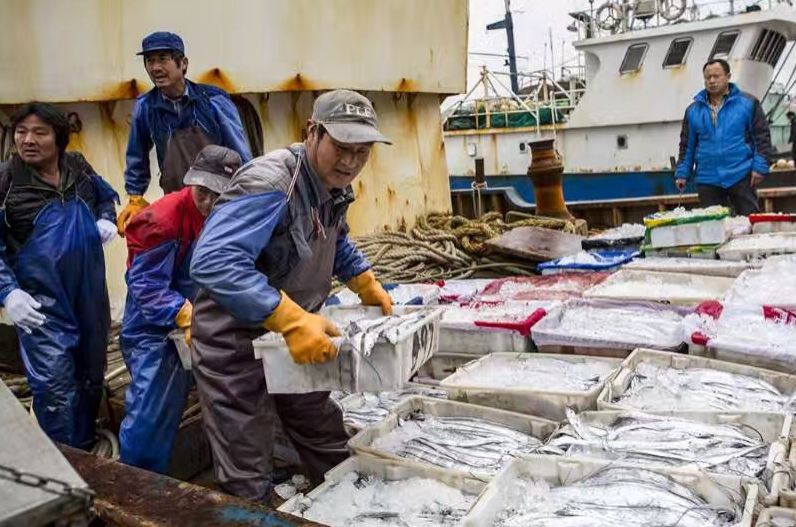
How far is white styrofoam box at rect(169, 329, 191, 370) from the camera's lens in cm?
328

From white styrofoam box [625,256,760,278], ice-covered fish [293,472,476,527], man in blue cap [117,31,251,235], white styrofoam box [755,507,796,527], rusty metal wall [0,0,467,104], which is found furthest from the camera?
rusty metal wall [0,0,467,104]

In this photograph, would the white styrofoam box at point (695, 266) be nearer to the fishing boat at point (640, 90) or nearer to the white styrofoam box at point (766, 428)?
the white styrofoam box at point (766, 428)

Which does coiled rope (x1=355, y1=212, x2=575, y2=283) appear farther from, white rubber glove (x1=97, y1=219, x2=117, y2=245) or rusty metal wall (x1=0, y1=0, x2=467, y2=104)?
white rubber glove (x1=97, y1=219, x2=117, y2=245)

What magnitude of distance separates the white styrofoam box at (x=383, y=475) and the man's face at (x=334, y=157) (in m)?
1.08

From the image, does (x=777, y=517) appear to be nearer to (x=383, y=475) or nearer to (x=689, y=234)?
(x=383, y=475)

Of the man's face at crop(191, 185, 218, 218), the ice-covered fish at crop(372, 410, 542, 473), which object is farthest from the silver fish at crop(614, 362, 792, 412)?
the man's face at crop(191, 185, 218, 218)

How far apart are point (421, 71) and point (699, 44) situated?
939 cm

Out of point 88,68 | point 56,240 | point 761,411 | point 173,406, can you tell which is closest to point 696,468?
point 761,411

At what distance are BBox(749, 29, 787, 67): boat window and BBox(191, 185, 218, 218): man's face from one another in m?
14.5

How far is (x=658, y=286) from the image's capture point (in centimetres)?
→ 511

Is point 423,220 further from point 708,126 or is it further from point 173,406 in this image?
point 173,406

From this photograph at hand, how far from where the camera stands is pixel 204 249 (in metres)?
2.41

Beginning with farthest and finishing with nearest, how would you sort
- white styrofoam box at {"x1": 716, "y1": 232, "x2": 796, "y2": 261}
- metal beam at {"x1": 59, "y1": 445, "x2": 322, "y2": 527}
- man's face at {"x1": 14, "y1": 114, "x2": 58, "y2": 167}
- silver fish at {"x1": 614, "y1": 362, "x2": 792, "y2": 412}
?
white styrofoam box at {"x1": 716, "y1": 232, "x2": 796, "y2": 261}, man's face at {"x1": 14, "y1": 114, "x2": 58, "y2": 167}, silver fish at {"x1": 614, "y1": 362, "x2": 792, "y2": 412}, metal beam at {"x1": 59, "y1": 445, "x2": 322, "y2": 527}

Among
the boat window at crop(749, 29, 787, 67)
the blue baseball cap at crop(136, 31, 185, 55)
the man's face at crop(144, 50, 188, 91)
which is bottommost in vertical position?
the man's face at crop(144, 50, 188, 91)
